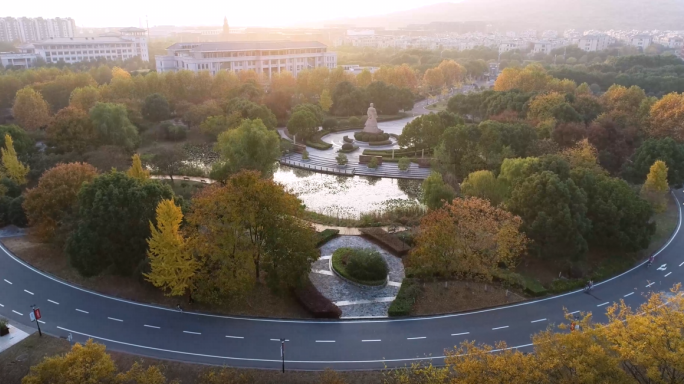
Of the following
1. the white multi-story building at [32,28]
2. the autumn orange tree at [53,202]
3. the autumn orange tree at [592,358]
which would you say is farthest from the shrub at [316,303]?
the white multi-story building at [32,28]

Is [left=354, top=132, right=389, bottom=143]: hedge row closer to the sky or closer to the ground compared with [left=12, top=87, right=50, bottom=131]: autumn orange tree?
closer to the ground

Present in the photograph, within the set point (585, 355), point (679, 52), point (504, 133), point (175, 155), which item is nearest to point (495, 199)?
point (504, 133)

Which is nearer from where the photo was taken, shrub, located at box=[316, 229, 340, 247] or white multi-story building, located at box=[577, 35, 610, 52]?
shrub, located at box=[316, 229, 340, 247]

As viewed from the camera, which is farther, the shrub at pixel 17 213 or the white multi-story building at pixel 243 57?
the white multi-story building at pixel 243 57

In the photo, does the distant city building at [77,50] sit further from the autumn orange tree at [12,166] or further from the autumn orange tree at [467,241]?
the autumn orange tree at [467,241]

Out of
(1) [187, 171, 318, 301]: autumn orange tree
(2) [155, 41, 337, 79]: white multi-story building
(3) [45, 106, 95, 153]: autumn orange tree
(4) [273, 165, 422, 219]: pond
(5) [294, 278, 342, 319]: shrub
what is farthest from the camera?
(2) [155, 41, 337, 79]: white multi-story building

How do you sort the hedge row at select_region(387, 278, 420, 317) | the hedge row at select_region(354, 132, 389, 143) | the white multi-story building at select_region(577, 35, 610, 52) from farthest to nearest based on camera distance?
1. the white multi-story building at select_region(577, 35, 610, 52)
2. the hedge row at select_region(354, 132, 389, 143)
3. the hedge row at select_region(387, 278, 420, 317)

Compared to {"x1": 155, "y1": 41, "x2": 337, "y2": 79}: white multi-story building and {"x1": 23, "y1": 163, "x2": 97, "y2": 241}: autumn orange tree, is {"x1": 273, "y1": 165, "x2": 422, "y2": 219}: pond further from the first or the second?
{"x1": 155, "y1": 41, "x2": 337, "y2": 79}: white multi-story building

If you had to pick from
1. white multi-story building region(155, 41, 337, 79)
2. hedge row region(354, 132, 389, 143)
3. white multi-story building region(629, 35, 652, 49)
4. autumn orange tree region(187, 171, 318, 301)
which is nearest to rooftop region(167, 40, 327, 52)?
white multi-story building region(155, 41, 337, 79)
